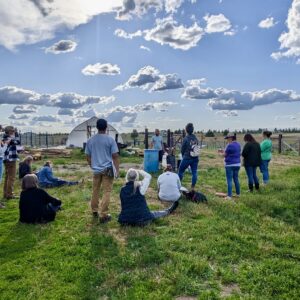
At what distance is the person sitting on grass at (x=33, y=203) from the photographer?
7773mm

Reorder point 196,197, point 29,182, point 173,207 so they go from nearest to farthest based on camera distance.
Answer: point 29,182
point 173,207
point 196,197

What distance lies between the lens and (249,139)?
11414 millimetres

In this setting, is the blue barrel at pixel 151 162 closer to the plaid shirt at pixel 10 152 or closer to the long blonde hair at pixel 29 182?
the plaid shirt at pixel 10 152

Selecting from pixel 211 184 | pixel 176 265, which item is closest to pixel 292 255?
pixel 176 265

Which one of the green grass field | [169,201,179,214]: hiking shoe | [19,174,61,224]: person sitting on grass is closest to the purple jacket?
the green grass field

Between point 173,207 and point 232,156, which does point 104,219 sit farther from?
point 232,156

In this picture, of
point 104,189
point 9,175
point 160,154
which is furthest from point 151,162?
point 104,189

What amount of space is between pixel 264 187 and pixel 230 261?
22.2 feet

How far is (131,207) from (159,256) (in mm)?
1909

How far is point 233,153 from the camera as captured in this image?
1041 cm

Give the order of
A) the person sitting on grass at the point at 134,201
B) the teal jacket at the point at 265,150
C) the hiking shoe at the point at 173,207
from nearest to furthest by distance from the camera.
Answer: the person sitting on grass at the point at 134,201 < the hiking shoe at the point at 173,207 < the teal jacket at the point at 265,150

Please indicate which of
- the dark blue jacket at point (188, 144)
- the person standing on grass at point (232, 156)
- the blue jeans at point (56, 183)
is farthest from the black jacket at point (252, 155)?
the blue jeans at point (56, 183)

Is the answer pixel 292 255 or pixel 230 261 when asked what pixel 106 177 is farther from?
pixel 292 255

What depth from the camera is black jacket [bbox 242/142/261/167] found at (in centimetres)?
1130
